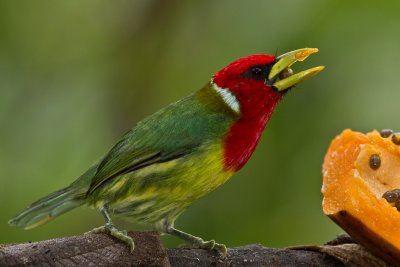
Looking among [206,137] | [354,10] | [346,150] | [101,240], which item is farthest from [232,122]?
[354,10]

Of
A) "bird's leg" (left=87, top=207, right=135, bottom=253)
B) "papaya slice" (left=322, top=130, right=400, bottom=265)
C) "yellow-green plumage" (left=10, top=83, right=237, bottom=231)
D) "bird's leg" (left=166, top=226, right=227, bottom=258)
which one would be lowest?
"papaya slice" (left=322, top=130, right=400, bottom=265)

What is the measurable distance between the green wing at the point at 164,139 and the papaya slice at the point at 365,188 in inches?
16.9

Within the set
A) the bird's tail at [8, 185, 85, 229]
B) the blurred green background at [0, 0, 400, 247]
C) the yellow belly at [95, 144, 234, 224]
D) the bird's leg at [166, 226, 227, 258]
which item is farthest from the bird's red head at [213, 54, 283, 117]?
the bird's tail at [8, 185, 85, 229]

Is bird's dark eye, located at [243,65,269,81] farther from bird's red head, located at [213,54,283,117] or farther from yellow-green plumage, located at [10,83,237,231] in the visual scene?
yellow-green plumage, located at [10,83,237,231]

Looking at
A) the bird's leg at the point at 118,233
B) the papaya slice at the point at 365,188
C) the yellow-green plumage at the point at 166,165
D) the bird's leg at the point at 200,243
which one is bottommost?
the papaya slice at the point at 365,188

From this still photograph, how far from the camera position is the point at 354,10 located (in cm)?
390

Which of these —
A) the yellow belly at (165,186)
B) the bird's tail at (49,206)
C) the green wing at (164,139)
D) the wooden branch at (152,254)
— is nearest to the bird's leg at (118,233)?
the wooden branch at (152,254)

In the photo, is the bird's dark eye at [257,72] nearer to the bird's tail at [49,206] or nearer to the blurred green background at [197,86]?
the blurred green background at [197,86]

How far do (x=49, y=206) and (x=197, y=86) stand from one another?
3.49ft

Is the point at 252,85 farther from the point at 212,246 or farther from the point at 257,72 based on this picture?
the point at 212,246

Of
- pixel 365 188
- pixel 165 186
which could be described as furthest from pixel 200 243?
pixel 365 188

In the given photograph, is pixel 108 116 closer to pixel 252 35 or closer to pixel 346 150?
pixel 252 35

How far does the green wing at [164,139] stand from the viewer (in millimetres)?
3018

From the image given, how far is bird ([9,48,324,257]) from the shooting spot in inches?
115
